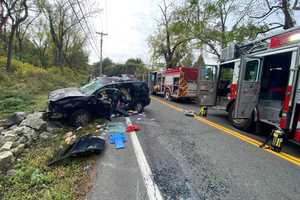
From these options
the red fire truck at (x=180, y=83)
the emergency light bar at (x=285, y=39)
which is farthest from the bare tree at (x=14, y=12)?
the emergency light bar at (x=285, y=39)

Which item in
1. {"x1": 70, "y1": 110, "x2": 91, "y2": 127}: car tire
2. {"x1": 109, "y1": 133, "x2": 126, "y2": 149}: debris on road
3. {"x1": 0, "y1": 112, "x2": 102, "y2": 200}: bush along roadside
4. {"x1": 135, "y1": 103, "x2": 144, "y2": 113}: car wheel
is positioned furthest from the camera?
{"x1": 135, "y1": 103, "x2": 144, "y2": 113}: car wheel

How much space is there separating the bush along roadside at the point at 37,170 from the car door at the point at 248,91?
5.41m

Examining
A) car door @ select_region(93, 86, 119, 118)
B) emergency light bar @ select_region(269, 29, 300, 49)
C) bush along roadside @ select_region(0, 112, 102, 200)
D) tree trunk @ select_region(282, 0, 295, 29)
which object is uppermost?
tree trunk @ select_region(282, 0, 295, 29)

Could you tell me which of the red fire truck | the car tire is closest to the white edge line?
the car tire

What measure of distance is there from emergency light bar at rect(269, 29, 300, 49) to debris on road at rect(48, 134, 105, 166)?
5.82 metres

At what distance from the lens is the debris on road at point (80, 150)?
163 inches

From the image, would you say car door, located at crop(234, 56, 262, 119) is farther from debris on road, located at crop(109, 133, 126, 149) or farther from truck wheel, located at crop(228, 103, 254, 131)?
debris on road, located at crop(109, 133, 126, 149)

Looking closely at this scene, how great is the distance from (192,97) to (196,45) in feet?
37.3

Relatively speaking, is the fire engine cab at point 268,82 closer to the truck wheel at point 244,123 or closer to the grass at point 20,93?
the truck wheel at point 244,123

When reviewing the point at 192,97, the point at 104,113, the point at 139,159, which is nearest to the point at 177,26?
the point at 192,97

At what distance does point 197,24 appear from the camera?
21484mm

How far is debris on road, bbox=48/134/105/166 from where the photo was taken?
4.15m

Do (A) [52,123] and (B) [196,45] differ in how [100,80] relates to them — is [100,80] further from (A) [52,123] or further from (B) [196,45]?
(B) [196,45]

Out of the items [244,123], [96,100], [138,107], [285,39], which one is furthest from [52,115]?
[285,39]
